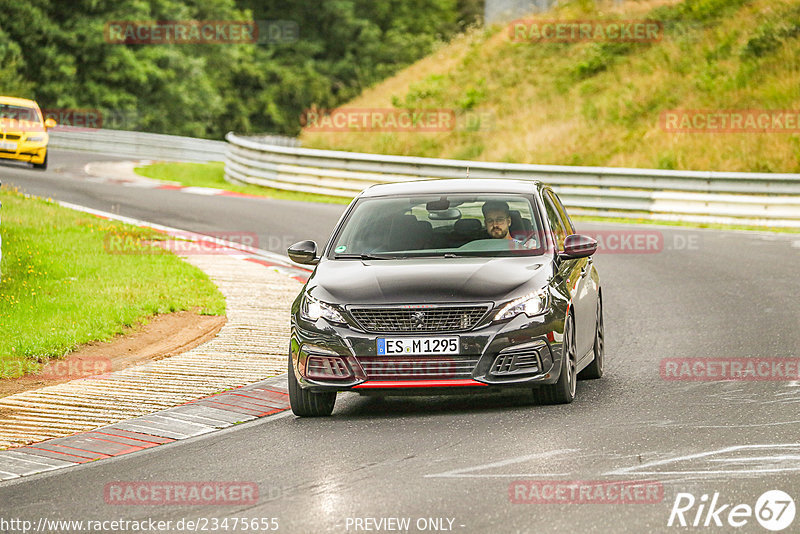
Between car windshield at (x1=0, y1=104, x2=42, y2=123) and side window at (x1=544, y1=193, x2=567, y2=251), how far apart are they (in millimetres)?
23211

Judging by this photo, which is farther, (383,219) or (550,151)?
(550,151)

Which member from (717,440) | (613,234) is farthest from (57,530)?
(613,234)

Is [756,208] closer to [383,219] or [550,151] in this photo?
[550,151]

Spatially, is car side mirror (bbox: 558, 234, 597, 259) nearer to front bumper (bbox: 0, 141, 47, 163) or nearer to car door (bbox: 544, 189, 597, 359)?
car door (bbox: 544, 189, 597, 359)

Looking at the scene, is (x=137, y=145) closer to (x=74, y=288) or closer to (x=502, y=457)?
(x=74, y=288)

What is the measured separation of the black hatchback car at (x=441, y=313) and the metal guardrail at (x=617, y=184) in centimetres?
1154

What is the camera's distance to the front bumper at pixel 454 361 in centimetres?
843

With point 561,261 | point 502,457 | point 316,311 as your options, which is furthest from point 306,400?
point 561,261

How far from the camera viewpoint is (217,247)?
1920cm

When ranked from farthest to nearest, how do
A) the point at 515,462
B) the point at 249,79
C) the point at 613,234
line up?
the point at 249,79 → the point at 613,234 → the point at 515,462

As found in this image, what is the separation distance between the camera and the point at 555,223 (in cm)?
1014

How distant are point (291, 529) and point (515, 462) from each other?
1679mm

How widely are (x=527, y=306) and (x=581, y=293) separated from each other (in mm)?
1143

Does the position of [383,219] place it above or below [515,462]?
above
